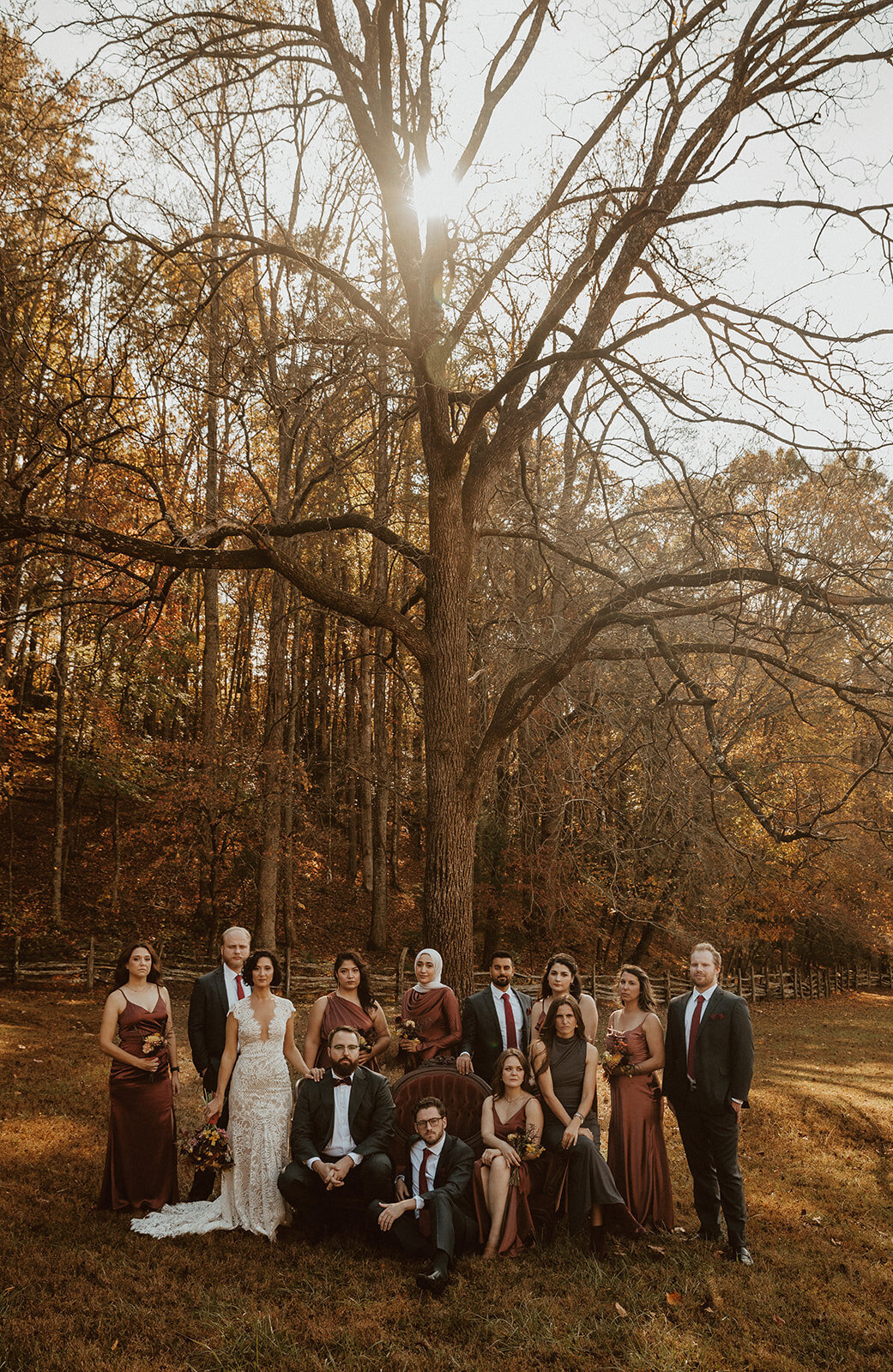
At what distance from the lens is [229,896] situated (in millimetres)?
17344

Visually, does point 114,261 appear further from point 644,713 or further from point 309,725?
point 309,725

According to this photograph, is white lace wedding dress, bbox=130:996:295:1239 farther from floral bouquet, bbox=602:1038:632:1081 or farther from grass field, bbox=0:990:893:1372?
floral bouquet, bbox=602:1038:632:1081

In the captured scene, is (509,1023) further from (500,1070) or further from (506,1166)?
(506,1166)

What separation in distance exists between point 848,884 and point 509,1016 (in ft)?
61.1

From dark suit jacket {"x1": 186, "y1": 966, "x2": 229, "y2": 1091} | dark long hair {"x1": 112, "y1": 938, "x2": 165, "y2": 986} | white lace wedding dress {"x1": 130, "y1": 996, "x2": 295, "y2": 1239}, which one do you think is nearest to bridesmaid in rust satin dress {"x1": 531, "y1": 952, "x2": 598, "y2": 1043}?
white lace wedding dress {"x1": 130, "y1": 996, "x2": 295, "y2": 1239}

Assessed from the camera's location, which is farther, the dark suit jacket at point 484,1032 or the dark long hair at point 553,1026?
the dark suit jacket at point 484,1032

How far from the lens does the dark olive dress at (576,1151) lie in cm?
527

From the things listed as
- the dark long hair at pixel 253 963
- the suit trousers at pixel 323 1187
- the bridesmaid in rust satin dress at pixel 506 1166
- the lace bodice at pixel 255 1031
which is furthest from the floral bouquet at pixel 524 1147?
the dark long hair at pixel 253 963

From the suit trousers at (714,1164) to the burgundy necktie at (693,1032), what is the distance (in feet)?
0.45

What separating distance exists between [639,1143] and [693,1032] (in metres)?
0.78

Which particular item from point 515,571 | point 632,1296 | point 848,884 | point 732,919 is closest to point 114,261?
point 515,571

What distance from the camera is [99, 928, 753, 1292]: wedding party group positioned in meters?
5.16

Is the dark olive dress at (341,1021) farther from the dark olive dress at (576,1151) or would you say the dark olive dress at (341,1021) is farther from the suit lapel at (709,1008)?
the suit lapel at (709,1008)

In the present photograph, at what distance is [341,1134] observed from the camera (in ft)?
17.6
